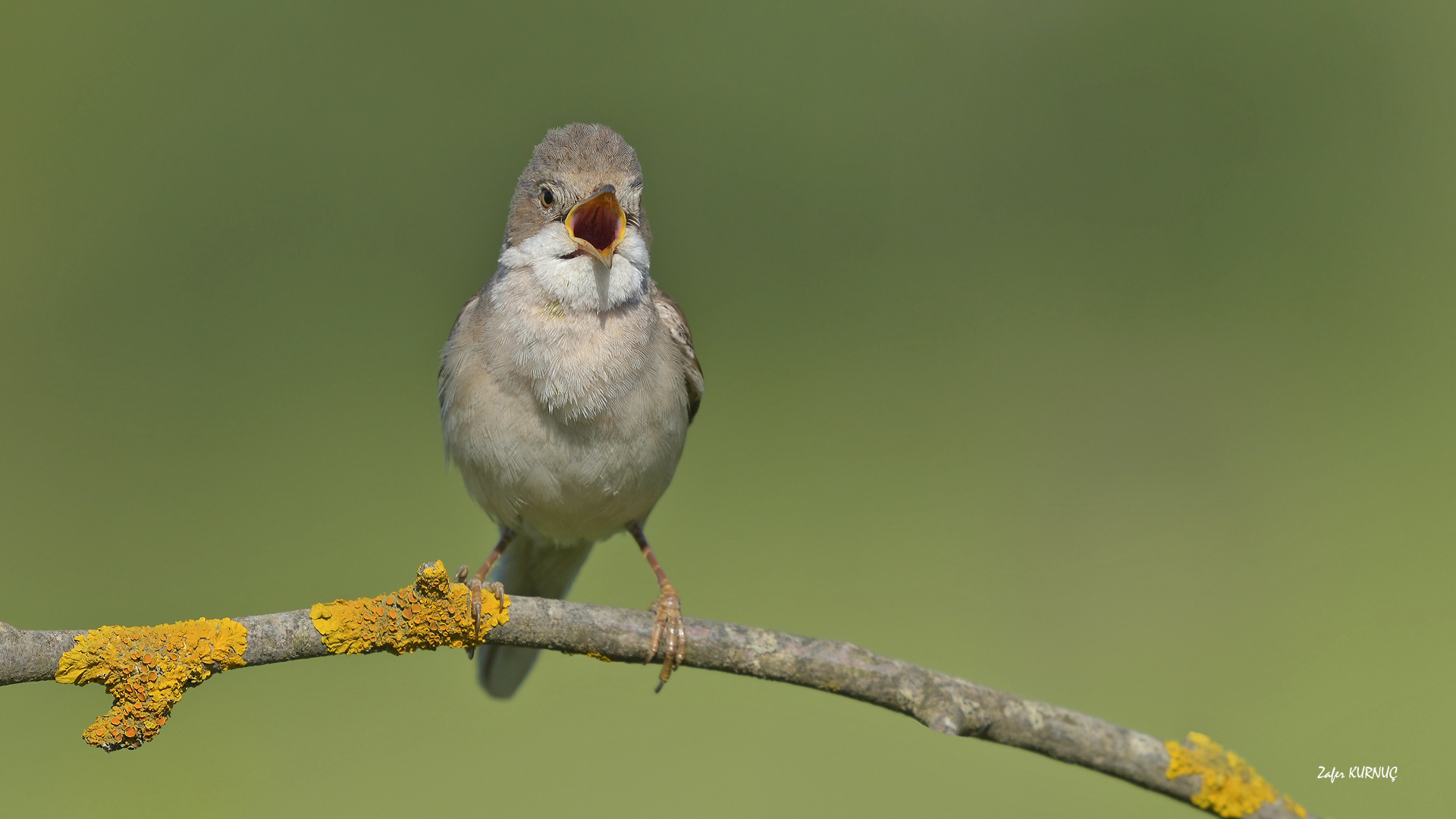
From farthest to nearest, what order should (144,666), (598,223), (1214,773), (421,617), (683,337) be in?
(683,337)
(598,223)
(1214,773)
(421,617)
(144,666)

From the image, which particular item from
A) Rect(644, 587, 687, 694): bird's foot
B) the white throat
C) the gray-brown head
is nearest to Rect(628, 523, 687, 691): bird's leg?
Rect(644, 587, 687, 694): bird's foot

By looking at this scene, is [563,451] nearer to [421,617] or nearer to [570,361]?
[570,361]

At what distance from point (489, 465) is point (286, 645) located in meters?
0.83

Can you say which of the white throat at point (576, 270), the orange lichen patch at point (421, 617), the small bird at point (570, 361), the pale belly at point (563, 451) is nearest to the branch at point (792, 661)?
the orange lichen patch at point (421, 617)

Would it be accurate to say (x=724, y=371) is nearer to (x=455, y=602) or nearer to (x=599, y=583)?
(x=599, y=583)

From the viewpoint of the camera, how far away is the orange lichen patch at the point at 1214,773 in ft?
7.13

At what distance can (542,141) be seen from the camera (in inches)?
107

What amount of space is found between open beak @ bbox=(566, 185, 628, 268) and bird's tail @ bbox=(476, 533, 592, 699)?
0.85m

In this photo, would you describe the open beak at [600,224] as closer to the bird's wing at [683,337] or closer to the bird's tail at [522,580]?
the bird's wing at [683,337]

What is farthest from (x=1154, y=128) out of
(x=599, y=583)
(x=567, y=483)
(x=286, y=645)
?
(x=286, y=645)

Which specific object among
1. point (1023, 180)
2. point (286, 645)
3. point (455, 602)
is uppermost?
point (1023, 180)

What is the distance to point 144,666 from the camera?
1792 millimetres

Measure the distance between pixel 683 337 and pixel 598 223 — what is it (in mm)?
407

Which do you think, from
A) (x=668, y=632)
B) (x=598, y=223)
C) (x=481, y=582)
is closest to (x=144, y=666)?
(x=481, y=582)
